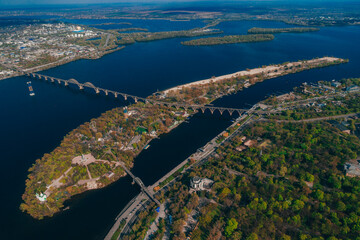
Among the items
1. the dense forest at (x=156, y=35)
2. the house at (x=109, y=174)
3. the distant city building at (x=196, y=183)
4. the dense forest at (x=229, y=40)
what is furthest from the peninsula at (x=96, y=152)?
the dense forest at (x=156, y=35)

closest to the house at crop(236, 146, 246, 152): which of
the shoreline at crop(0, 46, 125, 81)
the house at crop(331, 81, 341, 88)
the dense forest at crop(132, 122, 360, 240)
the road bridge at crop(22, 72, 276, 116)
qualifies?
the dense forest at crop(132, 122, 360, 240)

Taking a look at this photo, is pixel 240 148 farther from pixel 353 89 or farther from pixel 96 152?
pixel 353 89

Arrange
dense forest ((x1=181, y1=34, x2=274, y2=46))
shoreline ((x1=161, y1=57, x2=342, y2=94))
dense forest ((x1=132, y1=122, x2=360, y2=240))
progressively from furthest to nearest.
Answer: dense forest ((x1=181, y1=34, x2=274, y2=46))
shoreline ((x1=161, y1=57, x2=342, y2=94))
dense forest ((x1=132, y1=122, x2=360, y2=240))

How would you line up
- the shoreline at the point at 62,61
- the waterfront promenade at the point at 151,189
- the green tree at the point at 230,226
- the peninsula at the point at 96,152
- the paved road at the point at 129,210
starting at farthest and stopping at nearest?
the shoreline at the point at 62,61, the peninsula at the point at 96,152, the waterfront promenade at the point at 151,189, the paved road at the point at 129,210, the green tree at the point at 230,226

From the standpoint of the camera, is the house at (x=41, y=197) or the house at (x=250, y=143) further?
the house at (x=250, y=143)

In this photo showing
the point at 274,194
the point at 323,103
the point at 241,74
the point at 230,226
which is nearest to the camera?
the point at 230,226

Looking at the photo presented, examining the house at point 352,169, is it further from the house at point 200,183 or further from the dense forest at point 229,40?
the dense forest at point 229,40

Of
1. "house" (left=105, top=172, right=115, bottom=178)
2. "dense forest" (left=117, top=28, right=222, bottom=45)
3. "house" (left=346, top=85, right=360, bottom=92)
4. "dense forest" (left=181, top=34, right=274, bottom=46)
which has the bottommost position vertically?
"house" (left=105, top=172, right=115, bottom=178)

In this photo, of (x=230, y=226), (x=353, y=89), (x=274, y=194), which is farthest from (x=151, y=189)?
(x=353, y=89)

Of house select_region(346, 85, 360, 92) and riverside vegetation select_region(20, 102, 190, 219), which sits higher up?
house select_region(346, 85, 360, 92)

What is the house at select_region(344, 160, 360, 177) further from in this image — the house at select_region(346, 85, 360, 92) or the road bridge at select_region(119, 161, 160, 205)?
the house at select_region(346, 85, 360, 92)
